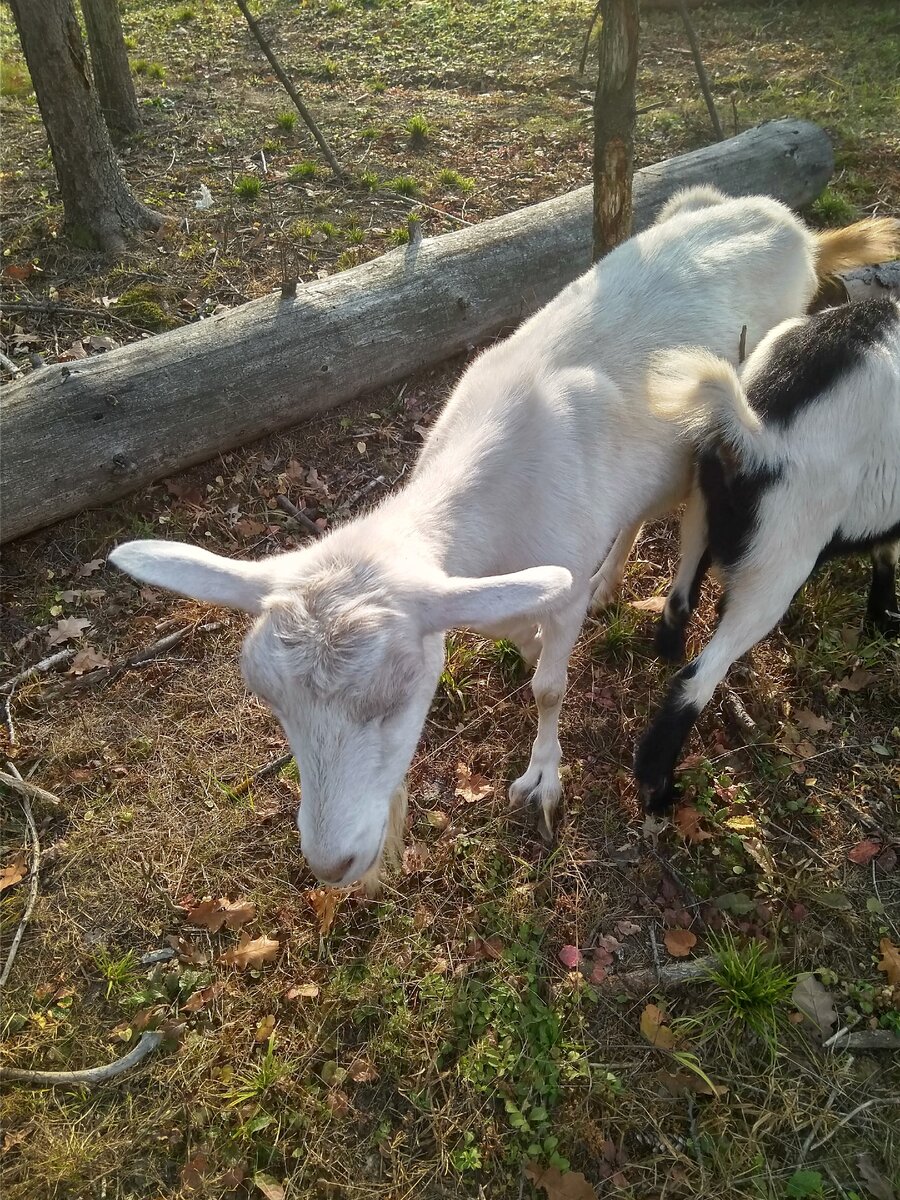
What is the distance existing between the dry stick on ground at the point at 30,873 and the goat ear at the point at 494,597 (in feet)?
6.89

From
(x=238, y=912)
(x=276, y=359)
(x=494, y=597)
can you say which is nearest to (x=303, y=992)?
(x=238, y=912)

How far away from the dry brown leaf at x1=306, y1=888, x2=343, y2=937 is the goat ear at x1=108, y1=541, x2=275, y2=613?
127 centimetres

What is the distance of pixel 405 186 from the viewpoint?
21.4ft

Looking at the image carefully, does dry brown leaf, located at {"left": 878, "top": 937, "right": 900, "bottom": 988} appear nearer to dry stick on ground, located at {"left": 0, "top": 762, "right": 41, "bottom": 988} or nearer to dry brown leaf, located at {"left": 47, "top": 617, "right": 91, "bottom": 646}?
dry stick on ground, located at {"left": 0, "top": 762, "right": 41, "bottom": 988}

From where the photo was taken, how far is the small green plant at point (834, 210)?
5.79 meters

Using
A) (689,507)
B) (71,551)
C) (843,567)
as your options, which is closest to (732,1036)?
(689,507)

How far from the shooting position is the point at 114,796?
3.10 m

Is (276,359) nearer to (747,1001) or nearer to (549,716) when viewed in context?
(549,716)

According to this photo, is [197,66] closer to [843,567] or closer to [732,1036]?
[843,567]

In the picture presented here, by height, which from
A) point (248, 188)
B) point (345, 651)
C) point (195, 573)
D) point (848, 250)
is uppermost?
point (248, 188)

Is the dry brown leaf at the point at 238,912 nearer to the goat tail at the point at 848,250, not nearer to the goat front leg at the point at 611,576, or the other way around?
the goat front leg at the point at 611,576

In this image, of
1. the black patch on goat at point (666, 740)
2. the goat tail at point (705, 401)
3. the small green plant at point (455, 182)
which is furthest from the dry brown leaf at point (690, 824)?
the small green plant at point (455, 182)

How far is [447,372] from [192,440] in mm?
1840

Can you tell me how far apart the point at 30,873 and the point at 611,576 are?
2.89 metres
